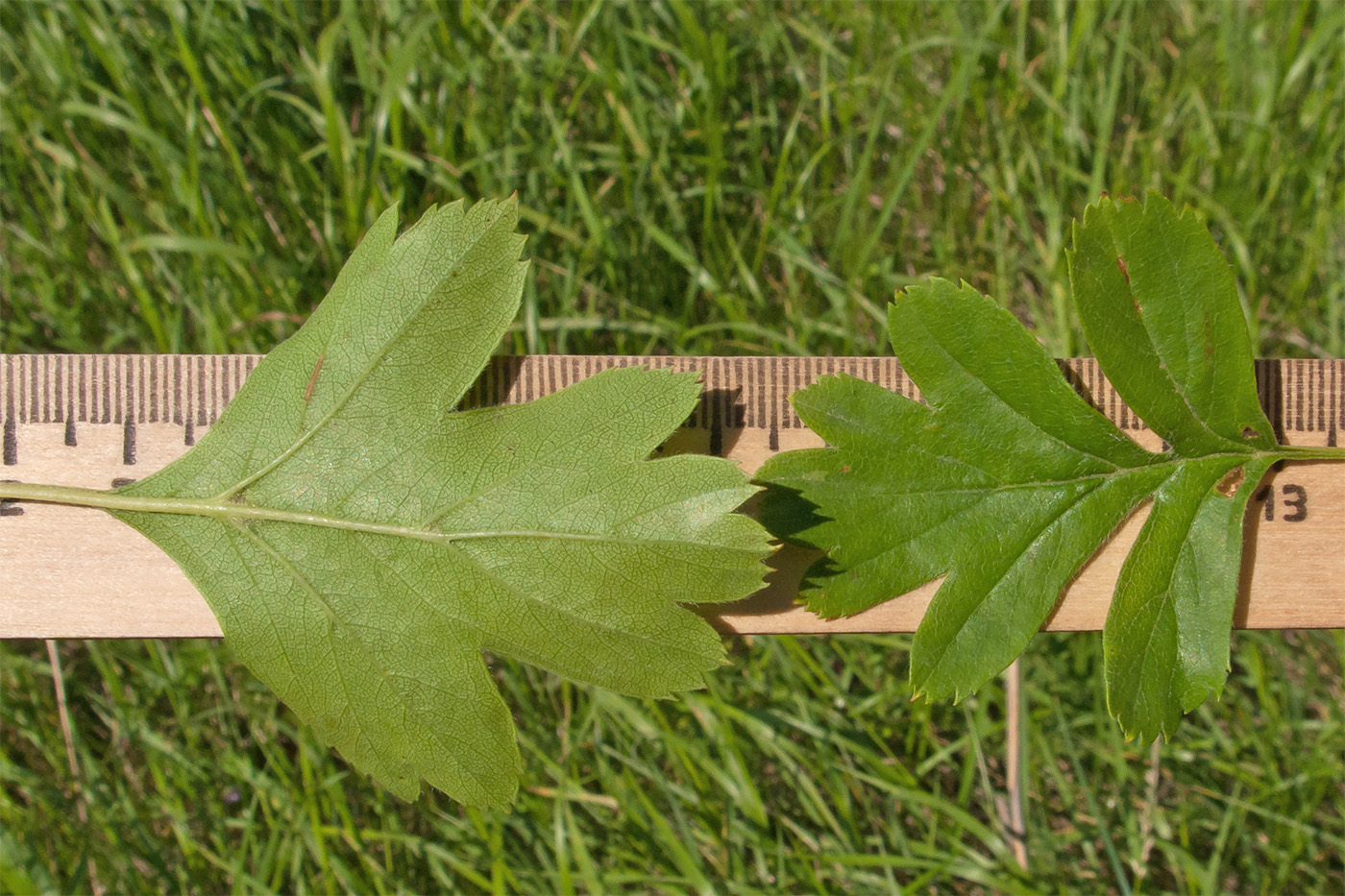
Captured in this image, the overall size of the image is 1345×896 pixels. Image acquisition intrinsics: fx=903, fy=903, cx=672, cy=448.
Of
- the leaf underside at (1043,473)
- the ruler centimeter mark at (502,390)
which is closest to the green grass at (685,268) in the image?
the ruler centimeter mark at (502,390)

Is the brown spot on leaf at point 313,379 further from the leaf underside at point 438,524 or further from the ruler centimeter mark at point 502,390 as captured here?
the ruler centimeter mark at point 502,390

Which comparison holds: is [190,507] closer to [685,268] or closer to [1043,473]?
[685,268]

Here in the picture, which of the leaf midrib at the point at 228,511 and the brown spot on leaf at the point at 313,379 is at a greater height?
the brown spot on leaf at the point at 313,379

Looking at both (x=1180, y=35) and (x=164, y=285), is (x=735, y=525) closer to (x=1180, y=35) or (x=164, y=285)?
(x=164, y=285)

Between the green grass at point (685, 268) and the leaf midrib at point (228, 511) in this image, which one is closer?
the leaf midrib at point (228, 511)

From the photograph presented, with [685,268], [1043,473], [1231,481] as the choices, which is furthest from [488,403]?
[1231,481]

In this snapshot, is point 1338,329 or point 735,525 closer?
point 735,525

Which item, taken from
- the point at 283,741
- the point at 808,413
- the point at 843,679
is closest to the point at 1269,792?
the point at 843,679
